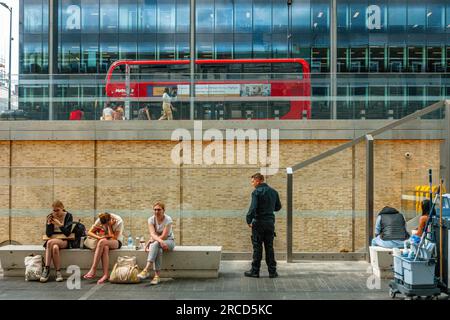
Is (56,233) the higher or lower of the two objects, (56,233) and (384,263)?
the higher

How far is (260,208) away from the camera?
382 inches

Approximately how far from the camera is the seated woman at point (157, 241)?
9398mm

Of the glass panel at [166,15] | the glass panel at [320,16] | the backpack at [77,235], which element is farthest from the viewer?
the glass panel at [166,15]

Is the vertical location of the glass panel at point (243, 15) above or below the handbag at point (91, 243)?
above

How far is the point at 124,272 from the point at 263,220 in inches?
89.9

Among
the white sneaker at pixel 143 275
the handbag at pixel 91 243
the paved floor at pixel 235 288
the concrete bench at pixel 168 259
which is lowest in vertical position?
the paved floor at pixel 235 288

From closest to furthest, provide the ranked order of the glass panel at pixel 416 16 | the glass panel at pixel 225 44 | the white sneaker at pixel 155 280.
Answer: the white sneaker at pixel 155 280 < the glass panel at pixel 416 16 < the glass panel at pixel 225 44

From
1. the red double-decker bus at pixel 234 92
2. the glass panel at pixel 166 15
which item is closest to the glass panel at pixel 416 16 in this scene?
the glass panel at pixel 166 15

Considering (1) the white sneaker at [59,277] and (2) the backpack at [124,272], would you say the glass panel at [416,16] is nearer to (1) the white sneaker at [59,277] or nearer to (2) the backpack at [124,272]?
(2) the backpack at [124,272]

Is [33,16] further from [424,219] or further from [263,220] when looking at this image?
[424,219]

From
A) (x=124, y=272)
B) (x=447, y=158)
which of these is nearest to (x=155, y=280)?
(x=124, y=272)

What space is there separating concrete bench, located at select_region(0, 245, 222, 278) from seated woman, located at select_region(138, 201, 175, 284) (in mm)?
213

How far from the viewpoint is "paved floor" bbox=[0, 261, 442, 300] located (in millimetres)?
8469

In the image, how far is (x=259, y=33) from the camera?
155 feet
